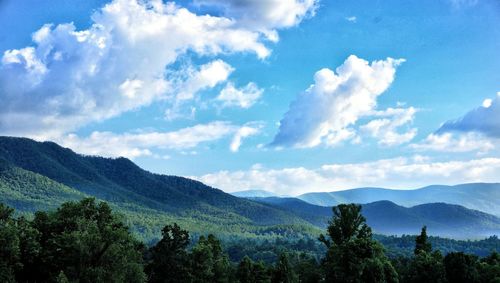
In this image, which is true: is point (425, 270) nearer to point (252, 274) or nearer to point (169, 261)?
point (252, 274)

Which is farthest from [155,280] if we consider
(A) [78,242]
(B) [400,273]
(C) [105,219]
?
(B) [400,273]

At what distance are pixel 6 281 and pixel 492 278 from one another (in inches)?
2851

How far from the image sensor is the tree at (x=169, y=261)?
80.8 m

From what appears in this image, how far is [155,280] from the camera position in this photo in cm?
8212

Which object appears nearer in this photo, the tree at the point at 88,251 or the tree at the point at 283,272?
the tree at the point at 88,251

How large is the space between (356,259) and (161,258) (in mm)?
32583

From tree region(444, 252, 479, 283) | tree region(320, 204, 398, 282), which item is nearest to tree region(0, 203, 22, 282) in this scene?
tree region(320, 204, 398, 282)

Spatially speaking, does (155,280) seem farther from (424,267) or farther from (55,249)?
(424,267)

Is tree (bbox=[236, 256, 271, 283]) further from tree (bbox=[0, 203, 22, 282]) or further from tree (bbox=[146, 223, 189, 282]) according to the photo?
tree (bbox=[0, 203, 22, 282])

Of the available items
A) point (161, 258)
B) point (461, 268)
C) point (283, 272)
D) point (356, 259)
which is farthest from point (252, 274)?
point (461, 268)

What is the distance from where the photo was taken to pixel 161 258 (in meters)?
81.8

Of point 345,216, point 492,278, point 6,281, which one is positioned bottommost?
point 6,281

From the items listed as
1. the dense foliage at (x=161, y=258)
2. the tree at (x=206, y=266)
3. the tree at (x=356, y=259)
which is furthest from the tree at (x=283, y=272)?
the tree at (x=356, y=259)

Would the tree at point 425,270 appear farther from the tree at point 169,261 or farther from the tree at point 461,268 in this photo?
the tree at point 169,261
